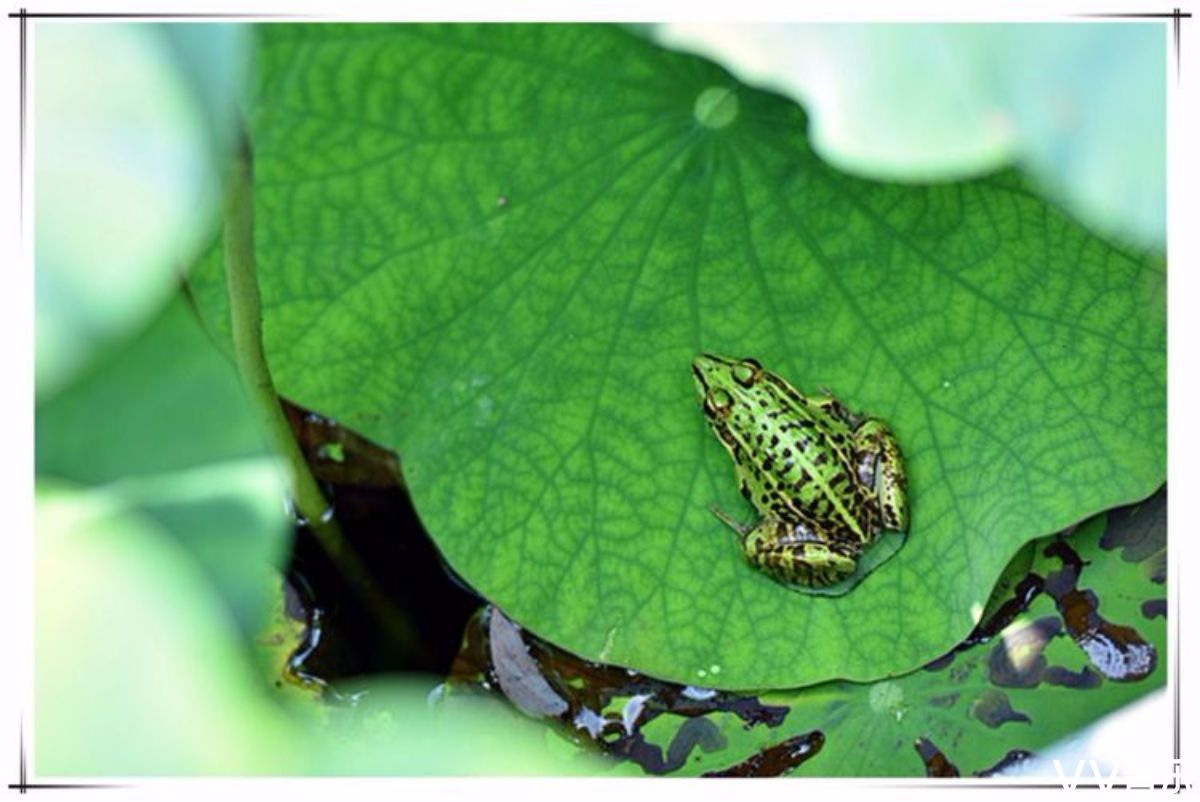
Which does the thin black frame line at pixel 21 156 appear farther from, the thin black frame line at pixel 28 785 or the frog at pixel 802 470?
the frog at pixel 802 470

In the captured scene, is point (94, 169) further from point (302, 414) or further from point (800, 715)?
point (800, 715)

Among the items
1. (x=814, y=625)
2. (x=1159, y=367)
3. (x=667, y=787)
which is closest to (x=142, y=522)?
(x=667, y=787)

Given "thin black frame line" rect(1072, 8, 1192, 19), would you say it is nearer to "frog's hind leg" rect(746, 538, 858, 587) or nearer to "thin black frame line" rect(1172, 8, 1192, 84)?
"thin black frame line" rect(1172, 8, 1192, 84)

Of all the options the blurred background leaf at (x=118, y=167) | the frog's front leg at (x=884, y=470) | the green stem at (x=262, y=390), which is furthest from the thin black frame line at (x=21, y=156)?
the frog's front leg at (x=884, y=470)

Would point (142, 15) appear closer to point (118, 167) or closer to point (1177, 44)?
point (118, 167)

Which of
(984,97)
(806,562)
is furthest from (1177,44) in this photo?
(806,562)

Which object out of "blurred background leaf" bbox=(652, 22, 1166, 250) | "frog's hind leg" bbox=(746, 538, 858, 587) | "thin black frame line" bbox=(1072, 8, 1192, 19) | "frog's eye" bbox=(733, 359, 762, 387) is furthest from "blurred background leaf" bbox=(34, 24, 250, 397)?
"thin black frame line" bbox=(1072, 8, 1192, 19)
